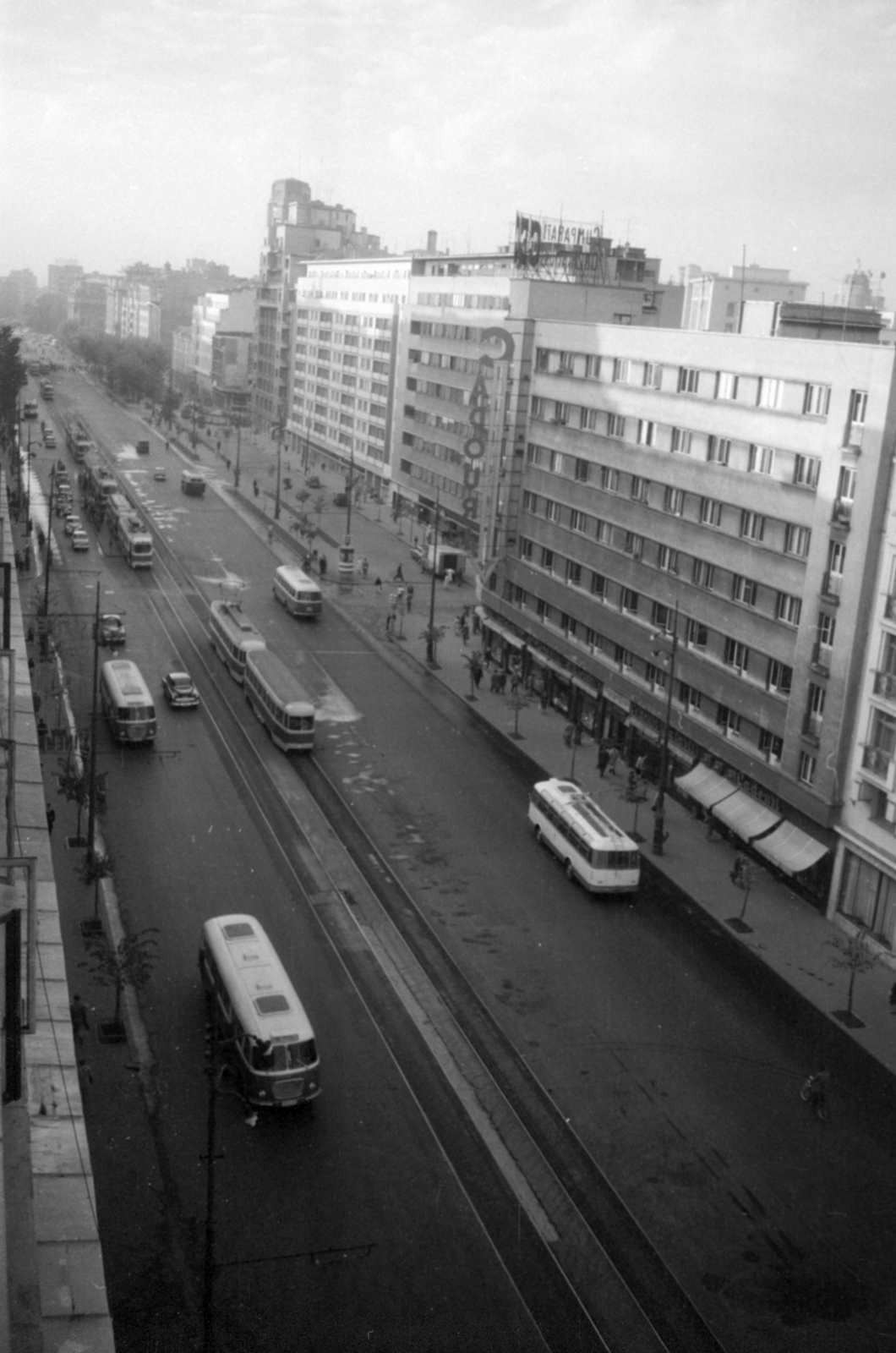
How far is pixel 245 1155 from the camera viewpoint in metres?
21.0

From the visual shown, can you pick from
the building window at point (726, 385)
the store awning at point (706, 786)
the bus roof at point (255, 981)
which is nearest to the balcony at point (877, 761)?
the store awning at point (706, 786)

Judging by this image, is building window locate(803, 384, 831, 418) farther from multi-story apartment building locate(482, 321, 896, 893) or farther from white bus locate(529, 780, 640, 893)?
white bus locate(529, 780, 640, 893)

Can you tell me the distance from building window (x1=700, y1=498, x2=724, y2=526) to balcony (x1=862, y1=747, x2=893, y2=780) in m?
10.0

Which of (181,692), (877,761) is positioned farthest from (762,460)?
(181,692)

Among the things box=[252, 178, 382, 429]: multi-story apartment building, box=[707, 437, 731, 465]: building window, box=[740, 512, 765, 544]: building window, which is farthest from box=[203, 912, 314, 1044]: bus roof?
box=[252, 178, 382, 429]: multi-story apartment building

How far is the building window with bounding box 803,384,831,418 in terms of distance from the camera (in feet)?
111

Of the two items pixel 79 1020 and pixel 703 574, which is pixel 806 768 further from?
pixel 79 1020

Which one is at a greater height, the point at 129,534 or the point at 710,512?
the point at 710,512

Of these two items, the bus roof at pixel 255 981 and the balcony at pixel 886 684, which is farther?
the balcony at pixel 886 684

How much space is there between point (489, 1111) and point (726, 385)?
23.5m

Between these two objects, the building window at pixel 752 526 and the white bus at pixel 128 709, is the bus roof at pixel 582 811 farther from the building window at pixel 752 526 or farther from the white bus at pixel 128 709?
the white bus at pixel 128 709

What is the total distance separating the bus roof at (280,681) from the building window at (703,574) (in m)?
12.8

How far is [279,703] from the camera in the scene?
4191 centimetres

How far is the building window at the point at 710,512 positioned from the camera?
38.7 metres
